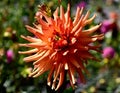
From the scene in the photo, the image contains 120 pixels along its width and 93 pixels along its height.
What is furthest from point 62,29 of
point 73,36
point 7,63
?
point 7,63

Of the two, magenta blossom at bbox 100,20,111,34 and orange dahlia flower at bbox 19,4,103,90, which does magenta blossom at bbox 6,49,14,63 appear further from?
orange dahlia flower at bbox 19,4,103,90

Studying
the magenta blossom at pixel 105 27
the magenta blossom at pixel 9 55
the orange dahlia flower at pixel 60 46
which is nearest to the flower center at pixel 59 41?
the orange dahlia flower at pixel 60 46

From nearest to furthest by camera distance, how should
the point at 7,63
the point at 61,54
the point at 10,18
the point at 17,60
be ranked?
the point at 61,54
the point at 7,63
the point at 17,60
the point at 10,18

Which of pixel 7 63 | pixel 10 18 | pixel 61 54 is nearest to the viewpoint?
pixel 61 54

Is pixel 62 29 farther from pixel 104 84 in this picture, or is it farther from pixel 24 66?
pixel 104 84

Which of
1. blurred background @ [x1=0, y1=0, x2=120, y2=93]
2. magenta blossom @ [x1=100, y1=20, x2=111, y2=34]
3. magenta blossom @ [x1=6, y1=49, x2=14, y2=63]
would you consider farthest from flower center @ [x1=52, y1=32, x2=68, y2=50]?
magenta blossom @ [x1=100, y1=20, x2=111, y2=34]

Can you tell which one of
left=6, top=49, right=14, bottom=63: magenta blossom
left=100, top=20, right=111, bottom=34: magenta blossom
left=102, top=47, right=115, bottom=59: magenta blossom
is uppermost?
left=6, top=49, right=14, bottom=63: magenta blossom

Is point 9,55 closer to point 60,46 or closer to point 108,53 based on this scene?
point 108,53

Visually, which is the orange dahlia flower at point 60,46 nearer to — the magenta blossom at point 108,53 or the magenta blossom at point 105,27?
the magenta blossom at point 108,53

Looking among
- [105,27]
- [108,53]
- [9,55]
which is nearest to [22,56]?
[9,55]
